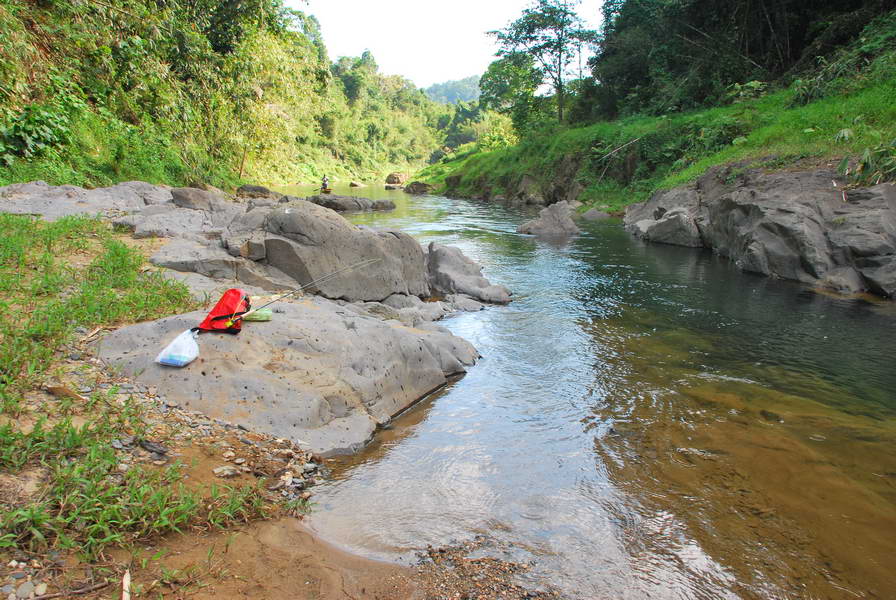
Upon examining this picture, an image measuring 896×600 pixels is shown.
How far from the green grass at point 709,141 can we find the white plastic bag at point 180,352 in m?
12.4

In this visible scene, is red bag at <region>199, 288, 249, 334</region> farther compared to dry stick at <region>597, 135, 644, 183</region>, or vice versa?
dry stick at <region>597, 135, 644, 183</region>

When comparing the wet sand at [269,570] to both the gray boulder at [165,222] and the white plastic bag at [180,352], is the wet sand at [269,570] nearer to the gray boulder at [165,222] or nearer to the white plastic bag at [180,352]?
the white plastic bag at [180,352]

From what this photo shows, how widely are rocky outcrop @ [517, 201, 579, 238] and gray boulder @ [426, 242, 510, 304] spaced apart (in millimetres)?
7460

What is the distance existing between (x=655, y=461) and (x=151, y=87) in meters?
15.7

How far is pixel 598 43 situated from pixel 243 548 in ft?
112

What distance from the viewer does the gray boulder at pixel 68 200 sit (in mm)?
7636

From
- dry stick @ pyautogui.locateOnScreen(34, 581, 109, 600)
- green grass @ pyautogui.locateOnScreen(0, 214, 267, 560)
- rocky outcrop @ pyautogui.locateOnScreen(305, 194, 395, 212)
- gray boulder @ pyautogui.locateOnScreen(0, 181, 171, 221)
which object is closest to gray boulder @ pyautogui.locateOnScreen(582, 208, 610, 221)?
rocky outcrop @ pyautogui.locateOnScreen(305, 194, 395, 212)

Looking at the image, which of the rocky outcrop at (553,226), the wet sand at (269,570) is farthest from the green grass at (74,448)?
the rocky outcrop at (553,226)

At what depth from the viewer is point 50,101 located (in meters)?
11.2

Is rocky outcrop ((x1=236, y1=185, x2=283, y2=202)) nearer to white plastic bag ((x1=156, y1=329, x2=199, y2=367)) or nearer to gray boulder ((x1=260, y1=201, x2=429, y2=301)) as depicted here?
gray boulder ((x1=260, y1=201, x2=429, y2=301))

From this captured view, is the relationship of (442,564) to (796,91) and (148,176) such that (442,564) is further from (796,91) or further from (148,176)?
→ (796,91)

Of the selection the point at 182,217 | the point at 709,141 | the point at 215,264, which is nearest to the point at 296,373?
A: the point at 215,264

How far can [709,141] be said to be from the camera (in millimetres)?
18344

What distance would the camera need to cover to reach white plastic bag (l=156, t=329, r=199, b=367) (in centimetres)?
390
